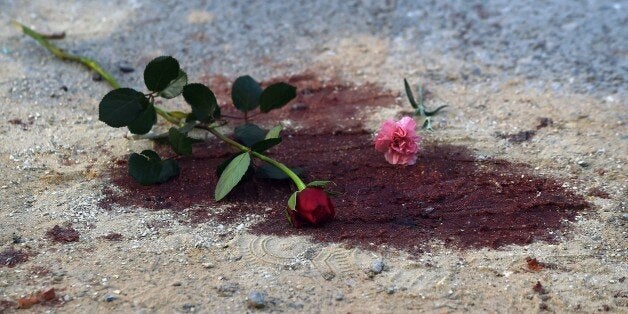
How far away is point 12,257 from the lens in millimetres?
2553

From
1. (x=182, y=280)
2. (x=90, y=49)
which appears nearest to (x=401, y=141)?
(x=182, y=280)

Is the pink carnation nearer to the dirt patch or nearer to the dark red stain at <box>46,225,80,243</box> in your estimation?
the dirt patch

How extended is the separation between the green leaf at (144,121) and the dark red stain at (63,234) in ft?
1.29

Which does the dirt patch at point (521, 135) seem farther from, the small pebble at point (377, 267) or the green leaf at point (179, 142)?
the green leaf at point (179, 142)

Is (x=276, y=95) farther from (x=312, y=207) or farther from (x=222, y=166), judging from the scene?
(x=312, y=207)

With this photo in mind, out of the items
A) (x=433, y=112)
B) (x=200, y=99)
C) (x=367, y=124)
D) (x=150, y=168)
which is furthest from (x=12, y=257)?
(x=433, y=112)

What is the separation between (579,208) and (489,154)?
43 cm

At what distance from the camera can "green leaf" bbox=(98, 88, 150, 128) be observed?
2.86m

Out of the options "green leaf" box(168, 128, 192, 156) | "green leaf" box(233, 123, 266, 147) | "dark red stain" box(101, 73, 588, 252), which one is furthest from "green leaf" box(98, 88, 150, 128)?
"green leaf" box(233, 123, 266, 147)

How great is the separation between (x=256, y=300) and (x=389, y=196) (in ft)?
2.38

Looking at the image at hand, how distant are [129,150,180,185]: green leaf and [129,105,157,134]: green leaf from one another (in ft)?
0.26

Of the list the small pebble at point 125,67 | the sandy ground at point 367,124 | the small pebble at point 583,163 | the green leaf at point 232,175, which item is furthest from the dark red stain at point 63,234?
the small pebble at point 583,163

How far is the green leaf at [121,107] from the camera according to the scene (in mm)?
2861

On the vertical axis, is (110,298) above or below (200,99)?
below
